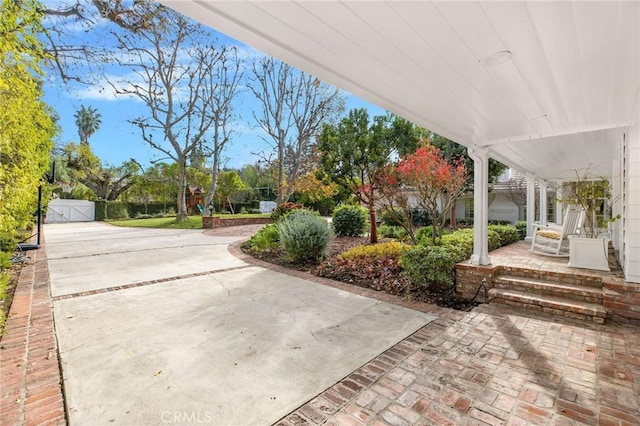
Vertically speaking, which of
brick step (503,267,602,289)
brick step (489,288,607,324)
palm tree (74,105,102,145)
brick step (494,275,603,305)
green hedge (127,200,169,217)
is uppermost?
palm tree (74,105,102,145)

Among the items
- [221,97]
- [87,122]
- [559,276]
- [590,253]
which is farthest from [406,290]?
[87,122]

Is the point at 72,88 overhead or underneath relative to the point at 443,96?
overhead

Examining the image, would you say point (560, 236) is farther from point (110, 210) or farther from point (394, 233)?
point (110, 210)

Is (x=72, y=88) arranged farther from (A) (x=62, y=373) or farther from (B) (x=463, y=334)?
(B) (x=463, y=334)

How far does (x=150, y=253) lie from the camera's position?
851 cm

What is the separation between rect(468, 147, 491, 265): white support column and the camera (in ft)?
16.6

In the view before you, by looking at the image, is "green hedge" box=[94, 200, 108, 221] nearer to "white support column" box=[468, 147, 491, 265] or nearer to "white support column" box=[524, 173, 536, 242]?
"white support column" box=[468, 147, 491, 265]

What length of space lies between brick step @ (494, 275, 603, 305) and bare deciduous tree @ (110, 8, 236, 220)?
59.1ft

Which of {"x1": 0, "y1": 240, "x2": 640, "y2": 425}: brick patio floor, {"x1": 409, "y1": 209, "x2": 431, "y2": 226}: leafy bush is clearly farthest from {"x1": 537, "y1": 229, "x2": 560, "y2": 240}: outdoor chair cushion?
{"x1": 409, "y1": 209, "x2": 431, "y2": 226}: leafy bush

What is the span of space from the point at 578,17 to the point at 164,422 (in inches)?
151

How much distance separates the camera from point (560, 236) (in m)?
6.08

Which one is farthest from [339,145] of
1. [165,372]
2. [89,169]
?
[89,169]

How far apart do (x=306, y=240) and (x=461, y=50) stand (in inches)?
208

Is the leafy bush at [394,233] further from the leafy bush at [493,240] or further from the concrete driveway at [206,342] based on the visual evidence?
the concrete driveway at [206,342]
